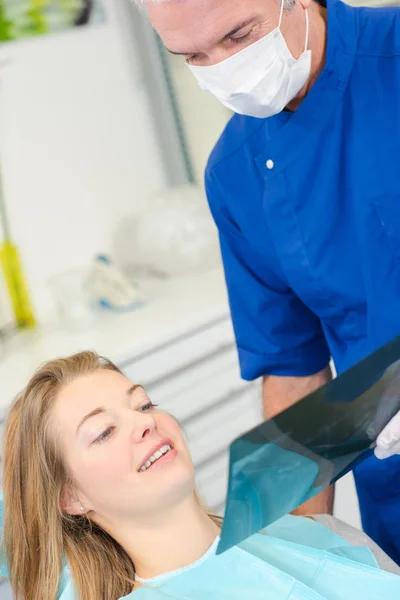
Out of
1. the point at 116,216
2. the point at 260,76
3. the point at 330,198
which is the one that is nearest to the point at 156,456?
the point at 330,198

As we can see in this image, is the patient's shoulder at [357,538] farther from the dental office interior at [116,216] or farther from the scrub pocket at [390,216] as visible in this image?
the dental office interior at [116,216]

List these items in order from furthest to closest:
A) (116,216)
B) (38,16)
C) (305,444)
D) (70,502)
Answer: (116,216) < (38,16) < (70,502) < (305,444)

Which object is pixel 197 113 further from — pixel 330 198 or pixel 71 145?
pixel 330 198

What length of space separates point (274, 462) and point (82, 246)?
211 cm

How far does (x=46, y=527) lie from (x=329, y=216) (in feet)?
2.44

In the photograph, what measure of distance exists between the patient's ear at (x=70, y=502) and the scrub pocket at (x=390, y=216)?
72cm

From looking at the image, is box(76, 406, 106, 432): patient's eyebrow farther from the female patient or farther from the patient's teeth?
the patient's teeth

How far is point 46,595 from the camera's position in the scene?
144 centimetres

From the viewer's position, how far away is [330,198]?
4.36ft

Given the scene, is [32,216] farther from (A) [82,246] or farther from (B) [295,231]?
(B) [295,231]

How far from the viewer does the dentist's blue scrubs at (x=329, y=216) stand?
128 centimetres

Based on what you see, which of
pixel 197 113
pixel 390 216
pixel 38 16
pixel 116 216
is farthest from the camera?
pixel 116 216

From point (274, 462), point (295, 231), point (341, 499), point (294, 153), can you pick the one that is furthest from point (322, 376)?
point (341, 499)

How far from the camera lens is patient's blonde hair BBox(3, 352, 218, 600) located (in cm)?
145
